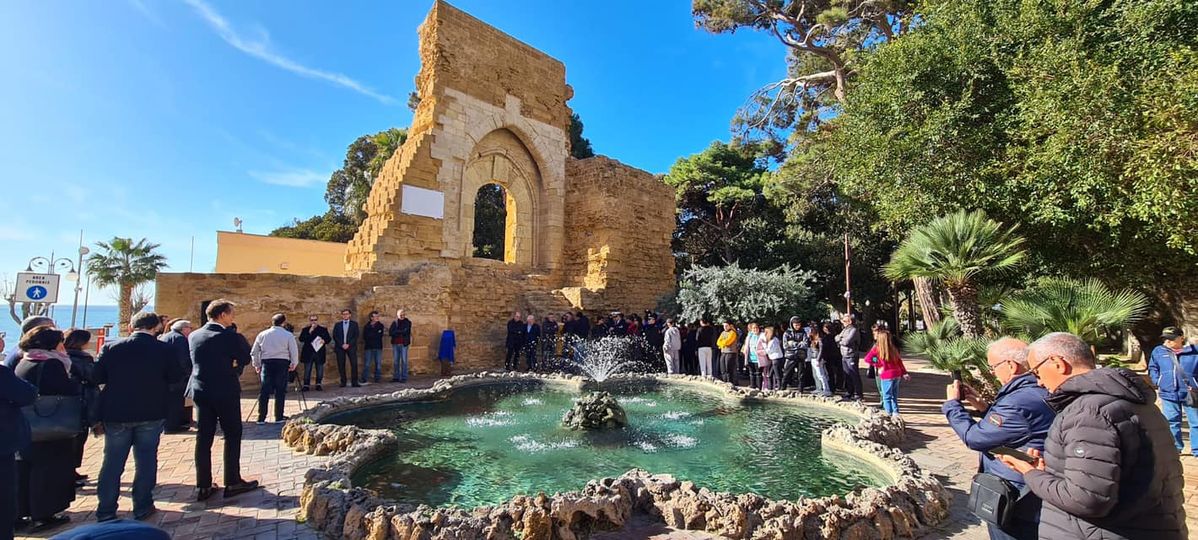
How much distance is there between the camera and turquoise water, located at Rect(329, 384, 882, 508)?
4781mm

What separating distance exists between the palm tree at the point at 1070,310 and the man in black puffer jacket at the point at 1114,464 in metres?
4.63

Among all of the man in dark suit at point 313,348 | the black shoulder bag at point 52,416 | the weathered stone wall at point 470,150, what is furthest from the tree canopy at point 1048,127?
the black shoulder bag at point 52,416

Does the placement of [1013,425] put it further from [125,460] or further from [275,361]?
[275,361]

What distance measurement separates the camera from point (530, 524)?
344 centimetres

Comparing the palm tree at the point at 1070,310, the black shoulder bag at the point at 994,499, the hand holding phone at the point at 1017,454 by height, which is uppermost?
the palm tree at the point at 1070,310

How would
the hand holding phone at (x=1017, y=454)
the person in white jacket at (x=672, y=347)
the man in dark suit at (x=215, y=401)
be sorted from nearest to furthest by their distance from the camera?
the hand holding phone at (x=1017, y=454) < the man in dark suit at (x=215, y=401) < the person in white jacket at (x=672, y=347)

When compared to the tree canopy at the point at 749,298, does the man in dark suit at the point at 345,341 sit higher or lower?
lower

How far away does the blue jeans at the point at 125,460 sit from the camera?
3.71 metres

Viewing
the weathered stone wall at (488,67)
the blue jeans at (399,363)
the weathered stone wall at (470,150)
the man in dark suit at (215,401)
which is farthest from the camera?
the weathered stone wall at (488,67)

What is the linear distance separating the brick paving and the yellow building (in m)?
14.6

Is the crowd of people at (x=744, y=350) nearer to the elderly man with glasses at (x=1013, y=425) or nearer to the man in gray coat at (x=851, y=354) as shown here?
the man in gray coat at (x=851, y=354)

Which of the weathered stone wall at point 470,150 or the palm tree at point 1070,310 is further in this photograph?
the weathered stone wall at point 470,150

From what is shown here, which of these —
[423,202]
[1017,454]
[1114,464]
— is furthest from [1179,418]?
[423,202]

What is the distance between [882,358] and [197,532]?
7.54 metres
